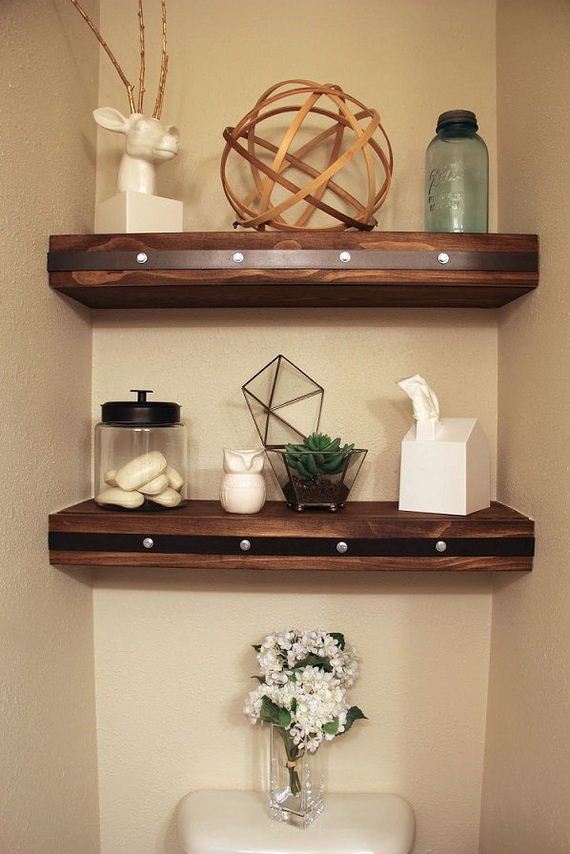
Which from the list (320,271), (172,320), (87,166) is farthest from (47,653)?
(87,166)

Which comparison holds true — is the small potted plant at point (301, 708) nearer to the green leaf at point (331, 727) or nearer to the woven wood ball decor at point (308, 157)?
the green leaf at point (331, 727)

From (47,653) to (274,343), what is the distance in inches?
24.7

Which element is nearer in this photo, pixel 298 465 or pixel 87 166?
pixel 298 465

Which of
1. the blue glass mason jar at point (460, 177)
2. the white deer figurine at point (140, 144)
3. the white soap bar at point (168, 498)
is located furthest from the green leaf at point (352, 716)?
the white deer figurine at point (140, 144)

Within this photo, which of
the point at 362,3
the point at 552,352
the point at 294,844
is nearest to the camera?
the point at 552,352

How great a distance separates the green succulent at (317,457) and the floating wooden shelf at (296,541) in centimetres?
7

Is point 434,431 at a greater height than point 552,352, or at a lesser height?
lesser

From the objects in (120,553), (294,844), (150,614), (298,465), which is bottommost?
(294,844)

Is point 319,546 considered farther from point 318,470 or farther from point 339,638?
point 339,638

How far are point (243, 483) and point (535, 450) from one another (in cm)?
45

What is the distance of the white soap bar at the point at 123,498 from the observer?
1.08 meters

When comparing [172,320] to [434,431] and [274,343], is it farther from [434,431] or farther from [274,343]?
[434,431]

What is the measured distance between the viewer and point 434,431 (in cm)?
109

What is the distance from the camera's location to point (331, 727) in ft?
3.70
